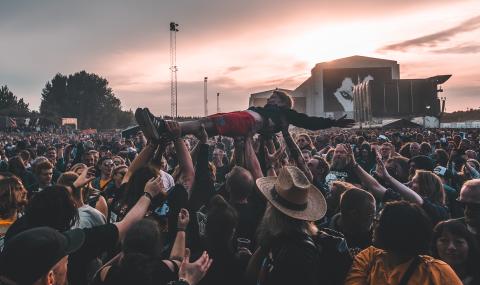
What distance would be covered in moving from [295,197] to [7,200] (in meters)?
2.41

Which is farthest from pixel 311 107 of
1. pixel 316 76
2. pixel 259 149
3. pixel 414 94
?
pixel 259 149

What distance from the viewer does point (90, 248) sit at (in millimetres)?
2582

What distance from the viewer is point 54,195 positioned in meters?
2.73

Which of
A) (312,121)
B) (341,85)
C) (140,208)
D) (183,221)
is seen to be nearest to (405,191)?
(312,121)

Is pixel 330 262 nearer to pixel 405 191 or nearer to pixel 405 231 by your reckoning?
pixel 405 231

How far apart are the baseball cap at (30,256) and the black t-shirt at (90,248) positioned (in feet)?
1.84

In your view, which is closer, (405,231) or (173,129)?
(405,231)

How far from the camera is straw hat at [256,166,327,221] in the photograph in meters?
2.48

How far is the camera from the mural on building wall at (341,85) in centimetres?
7075

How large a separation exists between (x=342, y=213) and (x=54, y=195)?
6.43 ft

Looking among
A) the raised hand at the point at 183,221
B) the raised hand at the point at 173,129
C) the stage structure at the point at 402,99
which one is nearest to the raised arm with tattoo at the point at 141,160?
the raised hand at the point at 173,129

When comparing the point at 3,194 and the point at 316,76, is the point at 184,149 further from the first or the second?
the point at 316,76

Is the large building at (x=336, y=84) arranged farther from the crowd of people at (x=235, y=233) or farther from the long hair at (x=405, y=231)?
the long hair at (x=405, y=231)

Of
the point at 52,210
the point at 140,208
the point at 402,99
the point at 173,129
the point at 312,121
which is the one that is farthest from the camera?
the point at 402,99
